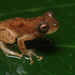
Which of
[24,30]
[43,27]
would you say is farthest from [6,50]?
[43,27]

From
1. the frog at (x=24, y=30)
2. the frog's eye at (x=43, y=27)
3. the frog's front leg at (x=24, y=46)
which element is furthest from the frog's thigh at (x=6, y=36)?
the frog's eye at (x=43, y=27)

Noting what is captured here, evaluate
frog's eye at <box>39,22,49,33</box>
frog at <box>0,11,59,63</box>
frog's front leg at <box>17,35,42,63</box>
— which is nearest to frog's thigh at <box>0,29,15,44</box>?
frog at <box>0,11,59,63</box>

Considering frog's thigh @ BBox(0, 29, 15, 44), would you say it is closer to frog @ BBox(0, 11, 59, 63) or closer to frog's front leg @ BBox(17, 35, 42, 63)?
frog @ BBox(0, 11, 59, 63)

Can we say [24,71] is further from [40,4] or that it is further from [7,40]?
[40,4]

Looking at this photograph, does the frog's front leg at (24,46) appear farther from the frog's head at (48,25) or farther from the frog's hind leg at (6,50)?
the frog's head at (48,25)

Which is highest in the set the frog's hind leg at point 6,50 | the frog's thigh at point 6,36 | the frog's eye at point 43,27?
the frog's eye at point 43,27

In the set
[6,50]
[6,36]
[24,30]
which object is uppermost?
[24,30]

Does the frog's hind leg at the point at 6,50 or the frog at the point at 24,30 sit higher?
the frog at the point at 24,30

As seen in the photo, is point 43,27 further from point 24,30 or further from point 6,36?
point 6,36

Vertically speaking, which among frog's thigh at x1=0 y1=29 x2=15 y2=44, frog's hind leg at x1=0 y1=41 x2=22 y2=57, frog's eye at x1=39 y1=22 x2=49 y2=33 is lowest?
frog's hind leg at x1=0 y1=41 x2=22 y2=57
